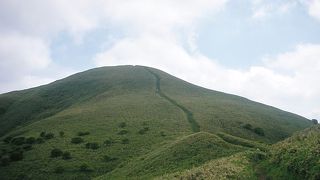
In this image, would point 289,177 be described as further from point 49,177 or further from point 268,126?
point 268,126

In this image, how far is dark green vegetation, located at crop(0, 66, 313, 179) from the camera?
4822cm

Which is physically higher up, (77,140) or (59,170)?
(77,140)

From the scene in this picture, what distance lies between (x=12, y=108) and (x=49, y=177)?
6905cm

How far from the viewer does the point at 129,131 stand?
71625 mm

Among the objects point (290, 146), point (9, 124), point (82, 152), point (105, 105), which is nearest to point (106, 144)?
point (82, 152)


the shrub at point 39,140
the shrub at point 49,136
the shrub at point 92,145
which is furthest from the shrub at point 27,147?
the shrub at point 92,145

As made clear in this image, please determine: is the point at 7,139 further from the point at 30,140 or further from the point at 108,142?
the point at 108,142

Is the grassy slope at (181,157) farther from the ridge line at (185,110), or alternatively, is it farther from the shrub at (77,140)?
the ridge line at (185,110)

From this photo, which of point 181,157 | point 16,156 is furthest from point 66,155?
point 181,157

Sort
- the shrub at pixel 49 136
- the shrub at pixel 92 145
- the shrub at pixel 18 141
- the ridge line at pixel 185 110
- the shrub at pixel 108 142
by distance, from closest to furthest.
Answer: the shrub at pixel 92 145, the shrub at pixel 108 142, the shrub at pixel 18 141, the shrub at pixel 49 136, the ridge line at pixel 185 110

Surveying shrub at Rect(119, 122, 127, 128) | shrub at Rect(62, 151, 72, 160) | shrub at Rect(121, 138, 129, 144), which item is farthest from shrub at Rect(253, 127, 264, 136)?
shrub at Rect(62, 151, 72, 160)

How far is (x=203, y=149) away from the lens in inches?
1892

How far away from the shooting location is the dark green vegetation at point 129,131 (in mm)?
48219

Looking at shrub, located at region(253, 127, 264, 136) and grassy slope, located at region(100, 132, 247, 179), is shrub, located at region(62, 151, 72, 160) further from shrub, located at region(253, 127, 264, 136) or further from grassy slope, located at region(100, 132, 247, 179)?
shrub, located at region(253, 127, 264, 136)
